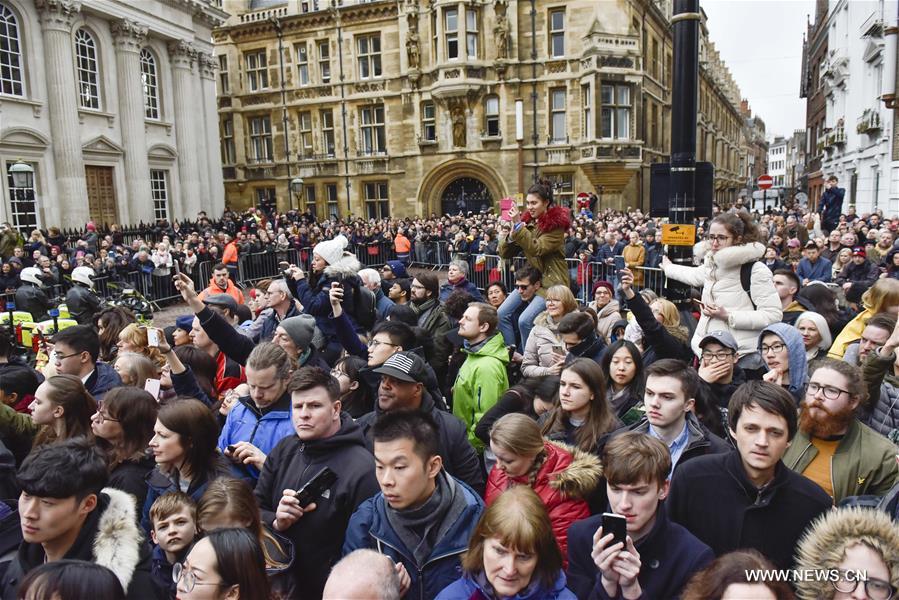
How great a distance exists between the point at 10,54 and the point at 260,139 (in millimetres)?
13627

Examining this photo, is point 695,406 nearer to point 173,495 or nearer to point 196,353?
point 173,495

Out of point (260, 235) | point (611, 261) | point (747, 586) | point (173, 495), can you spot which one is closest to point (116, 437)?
point (173, 495)

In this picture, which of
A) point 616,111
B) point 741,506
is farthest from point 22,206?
point 741,506

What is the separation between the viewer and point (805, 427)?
312 centimetres

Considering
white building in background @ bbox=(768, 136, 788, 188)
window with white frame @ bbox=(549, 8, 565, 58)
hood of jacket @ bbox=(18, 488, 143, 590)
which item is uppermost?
white building in background @ bbox=(768, 136, 788, 188)

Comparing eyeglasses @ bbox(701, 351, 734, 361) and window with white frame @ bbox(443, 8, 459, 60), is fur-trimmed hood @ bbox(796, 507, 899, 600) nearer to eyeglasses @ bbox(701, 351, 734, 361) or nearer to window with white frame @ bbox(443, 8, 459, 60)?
eyeglasses @ bbox(701, 351, 734, 361)

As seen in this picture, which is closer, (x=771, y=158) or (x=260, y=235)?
(x=260, y=235)

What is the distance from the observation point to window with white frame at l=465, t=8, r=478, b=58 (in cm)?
2544

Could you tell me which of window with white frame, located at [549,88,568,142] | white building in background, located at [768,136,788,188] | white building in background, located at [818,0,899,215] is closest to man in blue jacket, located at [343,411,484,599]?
white building in background, located at [818,0,899,215]

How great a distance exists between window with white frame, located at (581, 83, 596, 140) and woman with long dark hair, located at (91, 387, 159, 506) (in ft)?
76.0

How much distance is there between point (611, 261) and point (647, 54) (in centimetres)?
1994

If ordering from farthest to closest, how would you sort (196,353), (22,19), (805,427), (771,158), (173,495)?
(771,158) < (22,19) < (196,353) < (805,427) < (173,495)

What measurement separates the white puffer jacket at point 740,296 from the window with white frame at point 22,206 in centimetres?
2151

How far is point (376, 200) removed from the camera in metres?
29.9
